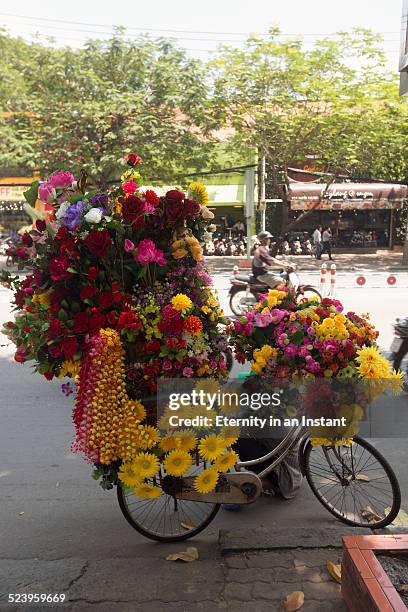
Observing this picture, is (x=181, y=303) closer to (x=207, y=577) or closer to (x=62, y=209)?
(x=62, y=209)

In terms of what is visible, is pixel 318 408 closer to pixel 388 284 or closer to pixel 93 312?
pixel 93 312

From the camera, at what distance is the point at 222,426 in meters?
3.09

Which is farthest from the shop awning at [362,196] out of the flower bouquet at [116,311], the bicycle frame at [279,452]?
the flower bouquet at [116,311]

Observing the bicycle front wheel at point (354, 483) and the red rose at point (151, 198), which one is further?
the bicycle front wheel at point (354, 483)

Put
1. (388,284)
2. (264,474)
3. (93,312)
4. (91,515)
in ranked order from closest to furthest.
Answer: (93,312) < (264,474) < (91,515) < (388,284)

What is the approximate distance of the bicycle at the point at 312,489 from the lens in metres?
A: 3.19

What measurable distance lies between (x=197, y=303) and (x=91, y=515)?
1.60 m

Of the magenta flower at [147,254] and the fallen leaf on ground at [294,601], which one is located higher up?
the magenta flower at [147,254]

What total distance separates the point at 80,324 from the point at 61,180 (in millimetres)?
826

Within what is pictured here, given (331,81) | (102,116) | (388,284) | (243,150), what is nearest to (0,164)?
(102,116)

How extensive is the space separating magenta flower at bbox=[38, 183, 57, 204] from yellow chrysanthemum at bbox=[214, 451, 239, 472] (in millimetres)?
1675

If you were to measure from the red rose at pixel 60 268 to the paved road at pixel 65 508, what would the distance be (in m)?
1.57

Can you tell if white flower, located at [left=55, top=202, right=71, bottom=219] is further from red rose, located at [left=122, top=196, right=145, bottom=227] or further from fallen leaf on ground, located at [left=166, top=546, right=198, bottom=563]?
fallen leaf on ground, located at [left=166, top=546, right=198, bottom=563]

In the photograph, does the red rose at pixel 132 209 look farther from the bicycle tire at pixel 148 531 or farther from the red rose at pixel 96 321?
the bicycle tire at pixel 148 531
